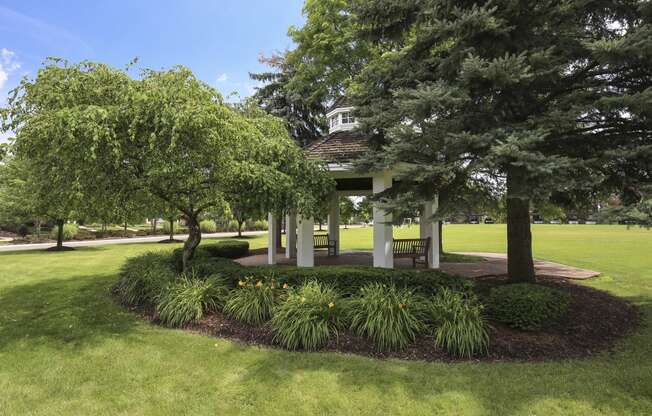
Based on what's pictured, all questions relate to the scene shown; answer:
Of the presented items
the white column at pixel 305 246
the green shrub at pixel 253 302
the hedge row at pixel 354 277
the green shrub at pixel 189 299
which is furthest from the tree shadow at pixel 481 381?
the white column at pixel 305 246

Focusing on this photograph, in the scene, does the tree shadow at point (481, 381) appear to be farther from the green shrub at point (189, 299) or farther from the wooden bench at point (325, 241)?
the wooden bench at point (325, 241)

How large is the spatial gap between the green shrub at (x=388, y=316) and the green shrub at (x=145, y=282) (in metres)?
4.16

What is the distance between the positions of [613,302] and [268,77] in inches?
676

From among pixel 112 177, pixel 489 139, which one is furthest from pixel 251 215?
pixel 489 139

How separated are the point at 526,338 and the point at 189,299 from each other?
19.0 feet

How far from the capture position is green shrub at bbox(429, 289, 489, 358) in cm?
549

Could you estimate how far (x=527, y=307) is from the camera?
5.91 m

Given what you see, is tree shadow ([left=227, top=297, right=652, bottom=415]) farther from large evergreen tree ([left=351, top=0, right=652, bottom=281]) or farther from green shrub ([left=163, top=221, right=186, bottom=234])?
green shrub ([left=163, top=221, right=186, bottom=234])

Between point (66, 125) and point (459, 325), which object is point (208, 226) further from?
point (459, 325)

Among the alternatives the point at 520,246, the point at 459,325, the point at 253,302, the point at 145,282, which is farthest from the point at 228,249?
the point at 459,325

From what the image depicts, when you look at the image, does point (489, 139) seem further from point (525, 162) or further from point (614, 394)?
point (614, 394)

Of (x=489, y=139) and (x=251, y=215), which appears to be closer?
(x=489, y=139)

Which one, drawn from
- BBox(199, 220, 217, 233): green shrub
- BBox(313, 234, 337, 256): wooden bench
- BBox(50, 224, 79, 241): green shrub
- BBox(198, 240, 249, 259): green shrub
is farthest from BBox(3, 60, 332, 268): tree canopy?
BBox(199, 220, 217, 233): green shrub

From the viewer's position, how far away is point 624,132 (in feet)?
21.2
